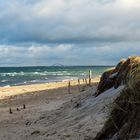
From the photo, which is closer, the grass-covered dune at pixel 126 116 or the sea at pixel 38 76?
the grass-covered dune at pixel 126 116

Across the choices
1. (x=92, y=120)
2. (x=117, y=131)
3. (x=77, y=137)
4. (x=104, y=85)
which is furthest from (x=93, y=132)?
(x=104, y=85)

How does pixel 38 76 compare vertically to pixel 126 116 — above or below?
below

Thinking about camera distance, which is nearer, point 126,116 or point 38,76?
point 126,116

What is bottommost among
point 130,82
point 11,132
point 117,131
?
point 11,132

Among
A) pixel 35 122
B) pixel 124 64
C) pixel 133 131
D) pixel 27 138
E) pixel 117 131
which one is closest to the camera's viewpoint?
pixel 133 131

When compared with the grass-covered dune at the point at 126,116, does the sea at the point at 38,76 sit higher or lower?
lower

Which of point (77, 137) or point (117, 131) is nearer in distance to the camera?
point (117, 131)

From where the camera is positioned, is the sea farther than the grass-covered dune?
Yes

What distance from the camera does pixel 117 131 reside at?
28.7 feet

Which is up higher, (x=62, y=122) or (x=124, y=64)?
(x=124, y=64)

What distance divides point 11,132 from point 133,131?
764 centimetres

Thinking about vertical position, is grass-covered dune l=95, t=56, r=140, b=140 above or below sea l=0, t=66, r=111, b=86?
above

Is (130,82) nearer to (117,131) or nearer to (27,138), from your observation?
(117,131)

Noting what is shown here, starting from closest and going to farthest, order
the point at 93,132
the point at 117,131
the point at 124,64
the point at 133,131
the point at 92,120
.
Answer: the point at 133,131 → the point at 117,131 → the point at 93,132 → the point at 92,120 → the point at 124,64
